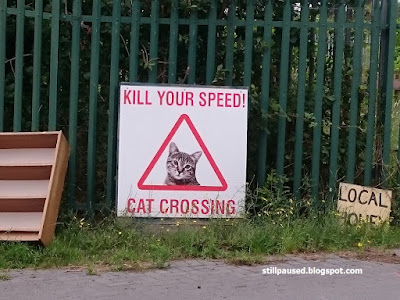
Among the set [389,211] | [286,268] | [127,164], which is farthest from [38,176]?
[389,211]

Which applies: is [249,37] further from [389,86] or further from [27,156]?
[27,156]

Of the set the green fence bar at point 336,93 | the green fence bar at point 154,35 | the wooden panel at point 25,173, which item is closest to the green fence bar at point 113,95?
the green fence bar at point 154,35

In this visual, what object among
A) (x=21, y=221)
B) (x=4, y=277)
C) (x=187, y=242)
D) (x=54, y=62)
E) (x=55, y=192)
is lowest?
(x=4, y=277)

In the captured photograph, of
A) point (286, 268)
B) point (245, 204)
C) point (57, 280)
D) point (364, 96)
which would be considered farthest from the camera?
point (364, 96)

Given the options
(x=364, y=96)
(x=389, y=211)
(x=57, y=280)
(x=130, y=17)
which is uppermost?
(x=130, y=17)

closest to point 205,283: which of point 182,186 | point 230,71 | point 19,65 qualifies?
point 182,186

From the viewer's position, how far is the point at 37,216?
21.0ft

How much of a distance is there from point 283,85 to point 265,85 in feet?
0.64

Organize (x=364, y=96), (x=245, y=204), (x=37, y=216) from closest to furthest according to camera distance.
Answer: (x=37, y=216), (x=245, y=204), (x=364, y=96)

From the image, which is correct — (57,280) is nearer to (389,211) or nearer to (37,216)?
(37,216)

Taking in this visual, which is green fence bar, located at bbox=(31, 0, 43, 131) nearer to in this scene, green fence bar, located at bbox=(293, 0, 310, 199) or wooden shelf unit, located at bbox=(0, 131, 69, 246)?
wooden shelf unit, located at bbox=(0, 131, 69, 246)

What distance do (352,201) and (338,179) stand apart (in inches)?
13.4

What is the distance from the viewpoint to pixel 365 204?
278 inches

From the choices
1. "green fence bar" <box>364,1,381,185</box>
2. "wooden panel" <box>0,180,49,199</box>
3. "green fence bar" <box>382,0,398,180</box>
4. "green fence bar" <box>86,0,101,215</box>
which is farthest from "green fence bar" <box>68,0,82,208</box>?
"green fence bar" <box>382,0,398,180</box>
